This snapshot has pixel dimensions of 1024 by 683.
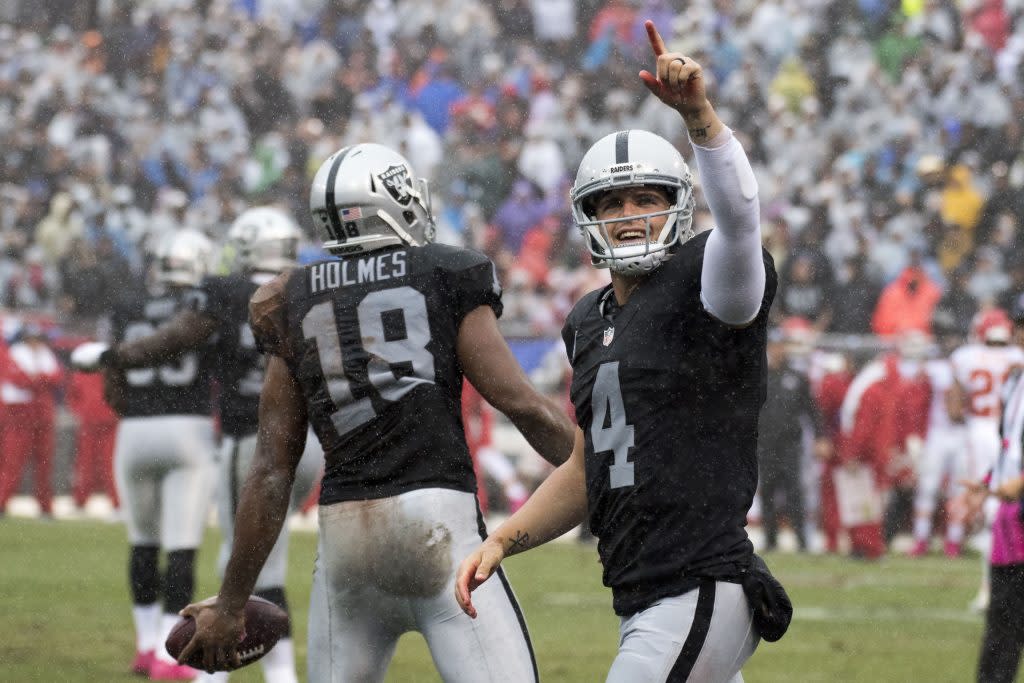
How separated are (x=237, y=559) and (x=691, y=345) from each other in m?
1.41

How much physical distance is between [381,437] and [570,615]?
6141 millimetres

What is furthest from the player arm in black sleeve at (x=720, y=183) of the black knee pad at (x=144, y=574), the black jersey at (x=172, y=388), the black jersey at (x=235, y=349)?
the black knee pad at (x=144, y=574)

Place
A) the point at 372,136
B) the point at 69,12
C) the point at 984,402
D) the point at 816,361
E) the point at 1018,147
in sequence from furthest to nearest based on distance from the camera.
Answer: the point at 69,12, the point at 372,136, the point at 1018,147, the point at 816,361, the point at 984,402

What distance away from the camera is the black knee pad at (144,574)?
8.05 meters

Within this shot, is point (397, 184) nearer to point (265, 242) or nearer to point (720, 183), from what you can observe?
point (720, 183)

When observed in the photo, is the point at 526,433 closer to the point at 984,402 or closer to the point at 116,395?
the point at 116,395

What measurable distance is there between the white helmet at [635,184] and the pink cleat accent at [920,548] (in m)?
10.7

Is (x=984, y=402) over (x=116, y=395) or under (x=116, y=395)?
under

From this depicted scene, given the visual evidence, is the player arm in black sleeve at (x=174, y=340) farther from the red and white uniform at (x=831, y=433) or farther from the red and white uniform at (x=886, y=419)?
the red and white uniform at (x=831, y=433)

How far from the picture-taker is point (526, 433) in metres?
4.47

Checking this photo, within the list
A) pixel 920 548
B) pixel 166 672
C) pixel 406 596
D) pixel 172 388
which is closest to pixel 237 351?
pixel 172 388

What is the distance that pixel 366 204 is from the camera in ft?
14.8

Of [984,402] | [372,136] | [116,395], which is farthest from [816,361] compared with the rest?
[116,395]

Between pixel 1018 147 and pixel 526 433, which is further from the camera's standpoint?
pixel 1018 147
